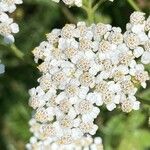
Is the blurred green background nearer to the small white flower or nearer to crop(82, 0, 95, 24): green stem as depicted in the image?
crop(82, 0, 95, 24): green stem

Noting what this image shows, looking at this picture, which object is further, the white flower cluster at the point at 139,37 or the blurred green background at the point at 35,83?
the blurred green background at the point at 35,83

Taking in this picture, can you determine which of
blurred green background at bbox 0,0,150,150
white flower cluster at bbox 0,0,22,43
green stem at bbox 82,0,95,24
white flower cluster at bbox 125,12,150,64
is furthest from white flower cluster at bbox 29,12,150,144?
blurred green background at bbox 0,0,150,150

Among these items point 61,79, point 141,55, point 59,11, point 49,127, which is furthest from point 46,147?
point 59,11

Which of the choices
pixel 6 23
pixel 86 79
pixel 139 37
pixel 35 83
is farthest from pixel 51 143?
pixel 35 83

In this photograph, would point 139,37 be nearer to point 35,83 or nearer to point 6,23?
point 6,23

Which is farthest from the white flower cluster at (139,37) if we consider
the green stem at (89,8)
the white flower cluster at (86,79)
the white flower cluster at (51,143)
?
the white flower cluster at (51,143)

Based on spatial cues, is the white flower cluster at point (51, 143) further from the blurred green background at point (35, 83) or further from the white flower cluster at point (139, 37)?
the white flower cluster at point (139, 37)

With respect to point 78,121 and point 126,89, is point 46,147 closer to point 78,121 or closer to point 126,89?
point 78,121
